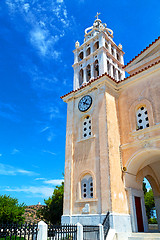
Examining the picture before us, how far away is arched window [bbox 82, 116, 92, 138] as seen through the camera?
48.9 feet

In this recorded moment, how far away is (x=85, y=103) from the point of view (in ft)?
51.9

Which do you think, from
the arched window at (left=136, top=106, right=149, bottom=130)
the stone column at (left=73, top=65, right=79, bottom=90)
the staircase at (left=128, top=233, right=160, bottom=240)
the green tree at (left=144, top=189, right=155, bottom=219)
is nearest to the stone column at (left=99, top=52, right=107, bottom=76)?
the stone column at (left=73, top=65, right=79, bottom=90)

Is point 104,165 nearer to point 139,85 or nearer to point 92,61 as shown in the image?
point 139,85

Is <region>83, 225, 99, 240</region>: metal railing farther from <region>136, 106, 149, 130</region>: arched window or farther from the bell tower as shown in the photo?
<region>136, 106, 149, 130</region>: arched window

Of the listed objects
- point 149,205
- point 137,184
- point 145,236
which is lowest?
point 145,236

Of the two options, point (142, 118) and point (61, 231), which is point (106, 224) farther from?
point (142, 118)

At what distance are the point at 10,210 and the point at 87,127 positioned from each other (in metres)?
10.6

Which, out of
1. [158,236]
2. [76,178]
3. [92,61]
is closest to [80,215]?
[76,178]

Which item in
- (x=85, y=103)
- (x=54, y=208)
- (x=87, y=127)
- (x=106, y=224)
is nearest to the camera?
(x=106, y=224)

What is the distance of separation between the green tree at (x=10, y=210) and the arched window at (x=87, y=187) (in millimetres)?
8154

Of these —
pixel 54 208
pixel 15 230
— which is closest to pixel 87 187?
pixel 15 230

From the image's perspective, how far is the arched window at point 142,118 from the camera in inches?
519

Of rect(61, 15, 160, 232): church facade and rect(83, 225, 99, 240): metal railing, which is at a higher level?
rect(61, 15, 160, 232): church facade

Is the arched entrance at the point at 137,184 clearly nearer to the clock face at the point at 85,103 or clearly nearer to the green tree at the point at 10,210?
the clock face at the point at 85,103
